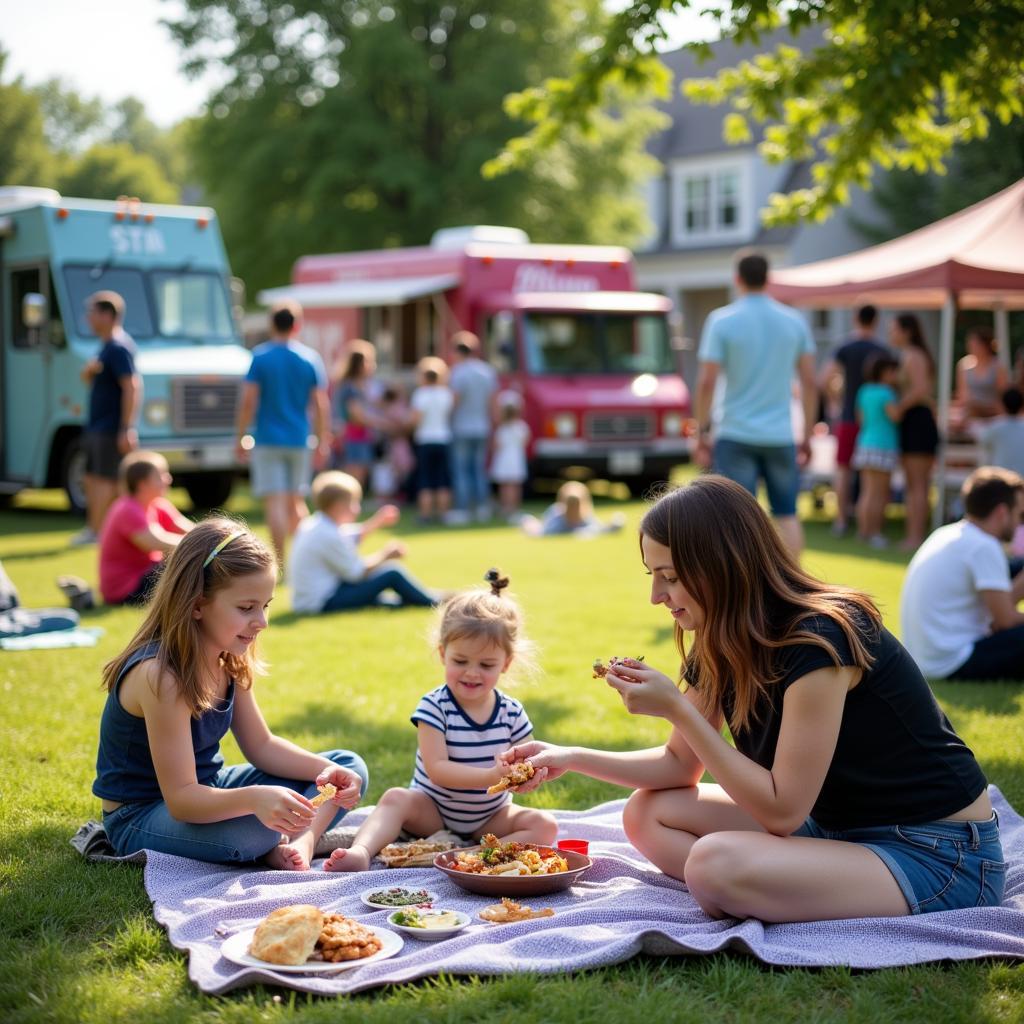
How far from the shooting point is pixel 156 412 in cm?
1585

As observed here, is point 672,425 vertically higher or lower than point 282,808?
higher

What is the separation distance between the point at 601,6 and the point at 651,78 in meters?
23.7

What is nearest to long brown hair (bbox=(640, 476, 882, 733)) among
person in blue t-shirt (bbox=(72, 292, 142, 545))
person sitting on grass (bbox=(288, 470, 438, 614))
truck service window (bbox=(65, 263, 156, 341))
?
person sitting on grass (bbox=(288, 470, 438, 614))

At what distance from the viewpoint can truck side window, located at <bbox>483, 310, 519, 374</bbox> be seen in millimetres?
18641

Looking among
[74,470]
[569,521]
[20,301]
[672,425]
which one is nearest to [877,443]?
[569,521]

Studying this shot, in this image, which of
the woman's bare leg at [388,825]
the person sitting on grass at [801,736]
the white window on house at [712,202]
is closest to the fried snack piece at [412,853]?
the woman's bare leg at [388,825]

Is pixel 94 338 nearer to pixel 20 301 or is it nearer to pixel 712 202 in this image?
pixel 20 301

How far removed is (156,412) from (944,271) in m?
8.80

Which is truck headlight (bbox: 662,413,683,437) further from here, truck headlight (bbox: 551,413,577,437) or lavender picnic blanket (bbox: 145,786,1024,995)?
lavender picnic blanket (bbox: 145,786,1024,995)

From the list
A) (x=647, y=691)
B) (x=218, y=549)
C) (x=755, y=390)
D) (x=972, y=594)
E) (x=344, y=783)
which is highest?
(x=755, y=390)

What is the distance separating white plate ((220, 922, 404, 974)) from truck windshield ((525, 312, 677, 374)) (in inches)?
600

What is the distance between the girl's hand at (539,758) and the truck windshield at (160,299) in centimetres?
1292

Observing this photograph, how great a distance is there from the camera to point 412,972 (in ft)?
11.4

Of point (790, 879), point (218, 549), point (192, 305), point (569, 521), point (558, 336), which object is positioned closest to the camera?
point (790, 879)
